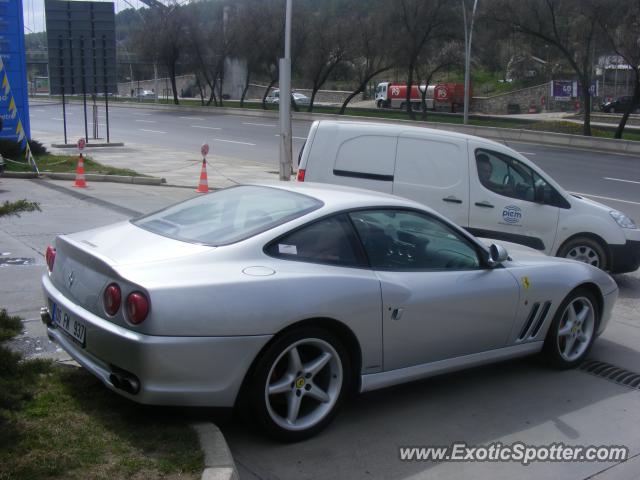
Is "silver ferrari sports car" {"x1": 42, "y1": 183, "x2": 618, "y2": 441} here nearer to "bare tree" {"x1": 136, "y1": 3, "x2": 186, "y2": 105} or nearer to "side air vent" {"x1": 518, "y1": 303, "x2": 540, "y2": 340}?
"side air vent" {"x1": 518, "y1": 303, "x2": 540, "y2": 340}

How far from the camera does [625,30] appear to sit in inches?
1204

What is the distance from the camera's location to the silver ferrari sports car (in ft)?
12.3

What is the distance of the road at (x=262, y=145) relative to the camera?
19.3 m

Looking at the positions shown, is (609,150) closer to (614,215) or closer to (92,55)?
(92,55)

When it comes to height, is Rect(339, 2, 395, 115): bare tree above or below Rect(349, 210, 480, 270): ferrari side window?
above

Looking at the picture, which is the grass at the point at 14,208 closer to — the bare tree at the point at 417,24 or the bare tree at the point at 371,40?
the bare tree at the point at 417,24

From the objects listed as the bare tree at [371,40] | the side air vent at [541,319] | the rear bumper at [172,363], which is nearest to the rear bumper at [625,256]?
the side air vent at [541,319]

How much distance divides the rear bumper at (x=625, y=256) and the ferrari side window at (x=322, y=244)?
5152 mm

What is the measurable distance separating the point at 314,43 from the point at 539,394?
1876 inches

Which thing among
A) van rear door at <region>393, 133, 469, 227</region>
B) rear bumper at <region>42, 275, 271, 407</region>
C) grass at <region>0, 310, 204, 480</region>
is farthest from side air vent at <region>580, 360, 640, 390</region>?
grass at <region>0, 310, 204, 480</region>

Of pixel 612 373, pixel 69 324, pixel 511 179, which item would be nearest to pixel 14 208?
pixel 69 324

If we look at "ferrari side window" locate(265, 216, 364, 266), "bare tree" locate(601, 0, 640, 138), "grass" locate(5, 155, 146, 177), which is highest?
"bare tree" locate(601, 0, 640, 138)

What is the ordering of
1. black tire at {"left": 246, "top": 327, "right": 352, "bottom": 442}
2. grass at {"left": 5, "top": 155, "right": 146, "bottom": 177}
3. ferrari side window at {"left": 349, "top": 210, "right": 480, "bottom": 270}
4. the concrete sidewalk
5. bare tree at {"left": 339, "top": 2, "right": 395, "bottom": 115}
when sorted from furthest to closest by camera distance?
bare tree at {"left": 339, "top": 2, "right": 395, "bottom": 115} → the concrete sidewalk → grass at {"left": 5, "top": 155, "right": 146, "bottom": 177} → ferrari side window at {"left": 349, "top": 210, "right": 480, "bottom": 270} → black tire at {"left": 246, "top": 327, "right": 352, "bottom": 442}

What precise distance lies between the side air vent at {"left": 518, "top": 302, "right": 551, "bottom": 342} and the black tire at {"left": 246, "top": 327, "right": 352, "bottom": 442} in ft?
5.37
